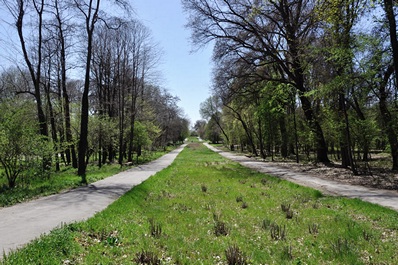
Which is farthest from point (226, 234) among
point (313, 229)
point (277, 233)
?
point (313, 229)

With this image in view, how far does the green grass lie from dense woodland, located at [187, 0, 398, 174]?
7403 mm

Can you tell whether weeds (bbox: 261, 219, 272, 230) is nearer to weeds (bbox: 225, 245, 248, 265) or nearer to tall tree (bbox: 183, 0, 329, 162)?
weeds (bbox: 225, 245, 248, 265)

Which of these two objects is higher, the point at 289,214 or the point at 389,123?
the point at 389,123

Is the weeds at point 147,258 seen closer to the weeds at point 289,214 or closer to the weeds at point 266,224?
the weeds at point 266,224

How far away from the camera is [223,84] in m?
27.9

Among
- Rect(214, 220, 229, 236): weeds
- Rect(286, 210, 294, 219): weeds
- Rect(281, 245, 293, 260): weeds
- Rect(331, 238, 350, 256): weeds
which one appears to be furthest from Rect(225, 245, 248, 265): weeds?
Rect(286, 210, 294, 219): weeds

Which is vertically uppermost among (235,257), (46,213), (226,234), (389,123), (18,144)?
(389,123)

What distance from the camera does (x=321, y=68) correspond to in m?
18.8

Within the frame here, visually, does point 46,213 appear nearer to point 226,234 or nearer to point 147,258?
point 147,258

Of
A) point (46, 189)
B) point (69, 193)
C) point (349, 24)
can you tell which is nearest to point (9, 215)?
point (69, 193)

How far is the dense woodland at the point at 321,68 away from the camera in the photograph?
1447 cm

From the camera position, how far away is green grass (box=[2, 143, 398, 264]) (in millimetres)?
5355

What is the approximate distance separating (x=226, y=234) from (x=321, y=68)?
1538 centimetres

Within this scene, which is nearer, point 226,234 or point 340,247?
point 340,247
